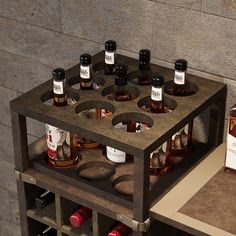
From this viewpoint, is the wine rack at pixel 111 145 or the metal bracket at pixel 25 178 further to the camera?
the metal bracket at pixel 25 178

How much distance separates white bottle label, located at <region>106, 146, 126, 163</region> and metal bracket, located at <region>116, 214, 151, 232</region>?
0.25 m

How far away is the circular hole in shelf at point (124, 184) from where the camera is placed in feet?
7.01

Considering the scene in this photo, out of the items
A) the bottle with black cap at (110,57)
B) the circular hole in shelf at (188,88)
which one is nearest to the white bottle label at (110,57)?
the bottle with black cap at (110,57)

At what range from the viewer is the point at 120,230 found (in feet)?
7.13

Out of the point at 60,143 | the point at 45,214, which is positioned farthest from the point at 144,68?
the point at 45,214

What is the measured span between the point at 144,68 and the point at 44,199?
587 mm

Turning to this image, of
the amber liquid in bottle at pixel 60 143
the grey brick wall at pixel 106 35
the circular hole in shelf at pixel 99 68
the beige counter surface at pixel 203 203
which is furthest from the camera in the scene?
the circular hole in shelf at pixel 99 68

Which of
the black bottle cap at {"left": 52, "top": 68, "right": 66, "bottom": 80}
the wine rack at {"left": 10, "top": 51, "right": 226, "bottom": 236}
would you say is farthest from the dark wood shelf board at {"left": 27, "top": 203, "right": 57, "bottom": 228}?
the black bottle cap at {"left": 52, "top": 68, "right": 66, "bottom": 80}

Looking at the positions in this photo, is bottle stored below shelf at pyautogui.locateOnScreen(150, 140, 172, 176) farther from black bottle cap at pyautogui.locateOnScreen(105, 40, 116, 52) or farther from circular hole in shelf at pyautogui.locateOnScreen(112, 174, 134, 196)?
black bottle cap at pyautogui.locateOnScreen(105, 40, 116, 52)

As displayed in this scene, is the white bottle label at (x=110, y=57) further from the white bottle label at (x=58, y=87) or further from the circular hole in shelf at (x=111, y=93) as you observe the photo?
the white bottle label at (x=58, y=87)

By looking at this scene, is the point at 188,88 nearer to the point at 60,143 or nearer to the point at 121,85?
the point at 121,85

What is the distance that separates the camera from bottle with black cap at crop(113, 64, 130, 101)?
6.98 feet

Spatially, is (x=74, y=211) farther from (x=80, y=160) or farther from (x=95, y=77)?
(x=95, y=77)

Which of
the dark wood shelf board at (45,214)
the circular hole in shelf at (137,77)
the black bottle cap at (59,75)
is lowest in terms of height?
the dark wood shelf board at (45,214)
